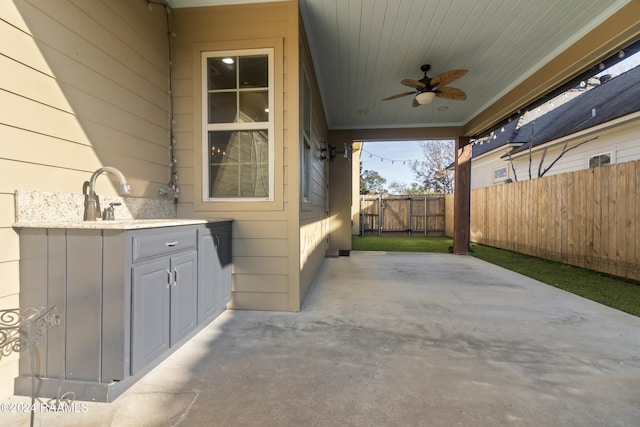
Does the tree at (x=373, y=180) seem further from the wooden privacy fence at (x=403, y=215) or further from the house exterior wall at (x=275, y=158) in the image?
the house exterior wall at (x=275, y=158)

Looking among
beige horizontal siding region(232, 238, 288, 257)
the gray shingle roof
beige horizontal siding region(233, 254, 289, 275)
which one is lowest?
beige horizontal siding region(233, 254, 289, 275)

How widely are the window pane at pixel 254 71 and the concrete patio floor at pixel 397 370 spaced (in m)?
2.32

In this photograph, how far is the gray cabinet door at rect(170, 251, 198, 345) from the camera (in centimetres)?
197

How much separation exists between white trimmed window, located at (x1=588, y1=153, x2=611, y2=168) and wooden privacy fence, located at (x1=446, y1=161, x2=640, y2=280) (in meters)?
1.72

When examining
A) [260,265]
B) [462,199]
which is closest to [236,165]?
[260,265]

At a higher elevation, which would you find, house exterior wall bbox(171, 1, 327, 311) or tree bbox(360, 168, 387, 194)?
tree bbox(360, 168, 387, 194)

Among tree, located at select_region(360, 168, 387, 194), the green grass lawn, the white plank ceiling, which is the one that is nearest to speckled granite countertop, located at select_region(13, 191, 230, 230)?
the white plank ceiling

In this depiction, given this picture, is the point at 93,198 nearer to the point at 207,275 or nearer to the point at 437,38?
the point at 207,275

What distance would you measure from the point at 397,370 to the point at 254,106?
2.65m

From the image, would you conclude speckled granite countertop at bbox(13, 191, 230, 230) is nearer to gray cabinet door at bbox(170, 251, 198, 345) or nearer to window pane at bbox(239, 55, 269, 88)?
gray cabinet door at bbox(170, 251, 198, 345)

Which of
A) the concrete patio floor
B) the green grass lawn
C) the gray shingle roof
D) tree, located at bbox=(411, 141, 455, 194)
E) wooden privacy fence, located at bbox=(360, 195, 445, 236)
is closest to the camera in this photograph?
the concrete patio floor

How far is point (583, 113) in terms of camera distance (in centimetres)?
751

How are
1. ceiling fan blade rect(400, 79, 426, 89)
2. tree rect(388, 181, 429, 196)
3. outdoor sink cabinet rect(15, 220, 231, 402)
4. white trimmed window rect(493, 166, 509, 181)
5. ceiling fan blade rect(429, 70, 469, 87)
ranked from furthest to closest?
tree rect(388, 181, 429, 196) → white trimmed window rect(493, 166, 509, 181) → ceiling fan blade rect(400, 79, 426, 89) → ceiling fan blade rect(429, 70, 469, 87) → outdoor sink cabinet rect(15, 220, 231, 402)

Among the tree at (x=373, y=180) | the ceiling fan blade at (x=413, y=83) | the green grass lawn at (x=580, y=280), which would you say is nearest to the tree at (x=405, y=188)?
the tree at (x=373, y=180)
